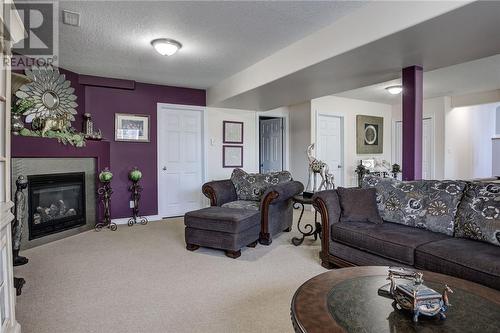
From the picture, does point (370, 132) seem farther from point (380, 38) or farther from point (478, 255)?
point (478, 255)

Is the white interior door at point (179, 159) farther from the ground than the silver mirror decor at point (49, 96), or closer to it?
closer to it

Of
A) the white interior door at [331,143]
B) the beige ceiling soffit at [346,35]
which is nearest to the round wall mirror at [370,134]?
the white interior door at [331,143]

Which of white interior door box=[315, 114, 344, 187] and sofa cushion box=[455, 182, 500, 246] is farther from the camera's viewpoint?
white interior door box=[315, 114, 344, 187]

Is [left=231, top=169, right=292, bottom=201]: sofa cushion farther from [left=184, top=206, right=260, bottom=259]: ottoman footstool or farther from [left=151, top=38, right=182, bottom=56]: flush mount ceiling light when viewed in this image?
[left=151, top=38, right=182, bottom=56]: flush mount ceiling light

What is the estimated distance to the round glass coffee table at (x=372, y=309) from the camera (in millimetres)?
1096

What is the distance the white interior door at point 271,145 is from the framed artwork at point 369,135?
66.7 inches

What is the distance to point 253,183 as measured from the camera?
165 inches

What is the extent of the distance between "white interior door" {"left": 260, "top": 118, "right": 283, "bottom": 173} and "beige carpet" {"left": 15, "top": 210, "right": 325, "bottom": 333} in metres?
3.14

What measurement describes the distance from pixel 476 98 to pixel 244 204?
17.2ft

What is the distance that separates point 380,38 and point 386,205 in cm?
150

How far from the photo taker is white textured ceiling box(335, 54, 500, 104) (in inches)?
166

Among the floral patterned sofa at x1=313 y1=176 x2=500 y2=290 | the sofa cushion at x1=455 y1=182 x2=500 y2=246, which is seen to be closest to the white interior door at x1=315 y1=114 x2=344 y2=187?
the floral patterned sofa at x1=313 y1=176 x2=500 y2=290

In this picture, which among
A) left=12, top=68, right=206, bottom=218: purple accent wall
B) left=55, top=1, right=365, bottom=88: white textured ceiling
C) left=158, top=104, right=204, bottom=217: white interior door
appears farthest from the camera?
left=158, top=104, right=204, bottom=217: white interior door

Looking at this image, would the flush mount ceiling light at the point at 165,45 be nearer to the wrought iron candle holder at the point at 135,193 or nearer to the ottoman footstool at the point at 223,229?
the ottoman footstool at the point at 223,229
